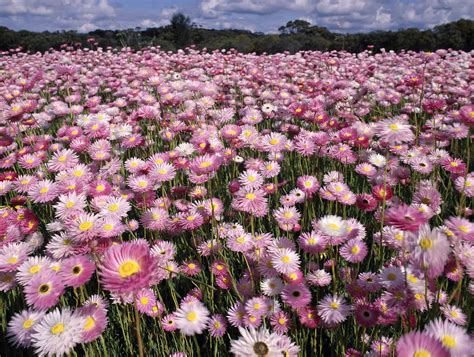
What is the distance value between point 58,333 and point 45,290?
175mm

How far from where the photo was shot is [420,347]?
2.70ft

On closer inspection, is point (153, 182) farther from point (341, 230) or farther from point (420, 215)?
point (420, 215)

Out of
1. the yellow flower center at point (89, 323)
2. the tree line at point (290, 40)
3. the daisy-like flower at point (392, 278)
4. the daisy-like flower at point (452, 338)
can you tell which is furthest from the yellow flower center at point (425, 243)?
the tree line at point (290, 40)

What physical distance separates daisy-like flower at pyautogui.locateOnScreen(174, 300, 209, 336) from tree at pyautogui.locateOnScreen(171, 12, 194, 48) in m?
18.5

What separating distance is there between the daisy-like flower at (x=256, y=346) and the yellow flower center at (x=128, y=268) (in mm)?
344

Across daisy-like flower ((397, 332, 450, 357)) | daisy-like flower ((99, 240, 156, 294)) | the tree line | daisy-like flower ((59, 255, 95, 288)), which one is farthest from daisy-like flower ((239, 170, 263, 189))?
the tree line

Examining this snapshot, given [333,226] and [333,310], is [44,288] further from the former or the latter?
[333,226]

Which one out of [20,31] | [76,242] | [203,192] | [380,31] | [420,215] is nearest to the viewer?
[420,215]

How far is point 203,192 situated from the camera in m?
2.47

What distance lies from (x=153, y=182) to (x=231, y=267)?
0.71 meters

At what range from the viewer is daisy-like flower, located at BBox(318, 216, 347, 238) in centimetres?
162

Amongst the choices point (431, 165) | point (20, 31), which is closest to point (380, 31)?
point (431, 165)

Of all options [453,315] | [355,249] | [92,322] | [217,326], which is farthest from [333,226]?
[92,322]

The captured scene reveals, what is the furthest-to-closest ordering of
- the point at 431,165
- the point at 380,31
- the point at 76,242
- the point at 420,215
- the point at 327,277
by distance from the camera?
the point at 380,31, the point at 431,165, the point at 327,277, the point at 76,242, the point at 420,215
